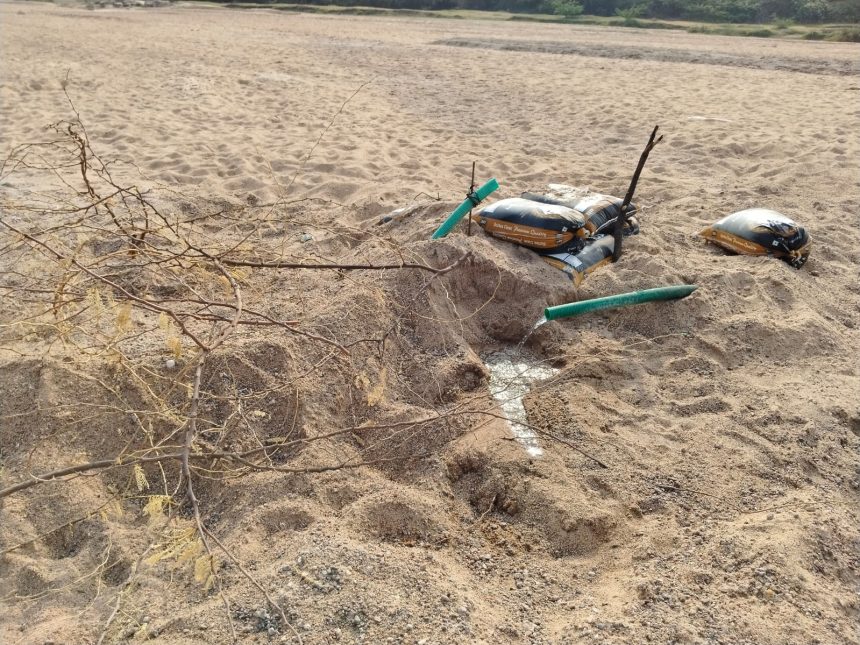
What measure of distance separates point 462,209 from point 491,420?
135 centimetres

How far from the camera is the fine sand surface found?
5.80ft

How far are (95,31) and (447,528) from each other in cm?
1185

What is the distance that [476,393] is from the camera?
2.76 m

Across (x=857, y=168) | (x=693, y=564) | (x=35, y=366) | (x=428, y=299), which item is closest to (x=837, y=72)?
(x=857, y=168)

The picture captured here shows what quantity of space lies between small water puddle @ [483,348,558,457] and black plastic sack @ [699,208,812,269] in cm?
148

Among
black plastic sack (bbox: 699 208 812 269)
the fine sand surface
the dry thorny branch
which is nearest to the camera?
the fine sand surface

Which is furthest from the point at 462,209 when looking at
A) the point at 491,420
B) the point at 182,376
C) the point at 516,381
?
the point at 182,376

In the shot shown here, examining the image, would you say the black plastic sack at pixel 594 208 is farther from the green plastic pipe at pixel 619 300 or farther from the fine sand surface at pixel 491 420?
the green plastic pipe at pixel 619 300

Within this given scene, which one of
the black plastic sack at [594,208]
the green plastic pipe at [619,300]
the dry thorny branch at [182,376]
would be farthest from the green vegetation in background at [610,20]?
the dry thorny branch at [182,376]

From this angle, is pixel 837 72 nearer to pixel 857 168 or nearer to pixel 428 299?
pixel 857 168

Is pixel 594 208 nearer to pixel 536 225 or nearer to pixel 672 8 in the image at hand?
pixel 536 225

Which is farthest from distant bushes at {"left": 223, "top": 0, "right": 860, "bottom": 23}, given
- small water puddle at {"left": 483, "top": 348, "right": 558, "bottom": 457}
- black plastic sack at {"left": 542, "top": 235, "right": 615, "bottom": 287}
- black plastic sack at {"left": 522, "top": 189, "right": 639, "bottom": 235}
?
small water puddle at {"left": 483, "top": 348, "right": 558, "bottom": 457}

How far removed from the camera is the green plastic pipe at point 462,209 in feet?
11.2

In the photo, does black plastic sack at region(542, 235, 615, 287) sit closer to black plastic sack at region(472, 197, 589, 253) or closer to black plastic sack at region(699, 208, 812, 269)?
black plastic sack at region(472, 197, 589, 253)
